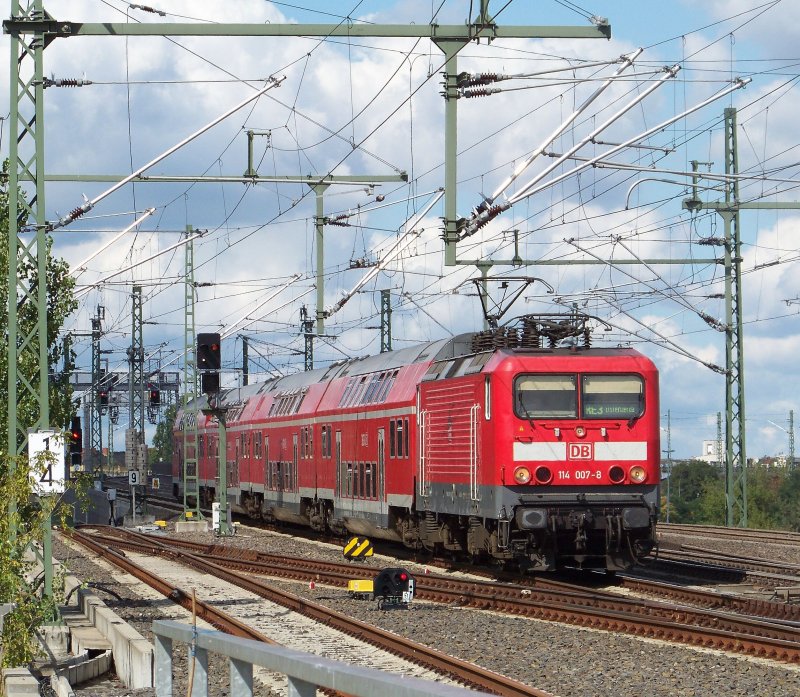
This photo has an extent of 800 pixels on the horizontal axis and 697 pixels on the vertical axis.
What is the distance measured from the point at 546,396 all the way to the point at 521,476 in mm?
1277

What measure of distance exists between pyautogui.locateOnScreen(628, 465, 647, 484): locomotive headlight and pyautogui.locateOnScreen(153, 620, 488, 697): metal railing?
13.4m

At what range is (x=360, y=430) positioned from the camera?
3069 centimetres

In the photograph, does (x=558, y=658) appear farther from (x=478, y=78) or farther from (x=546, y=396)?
(x=478, y=78)

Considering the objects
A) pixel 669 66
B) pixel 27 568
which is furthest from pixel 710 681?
pixel 669 66

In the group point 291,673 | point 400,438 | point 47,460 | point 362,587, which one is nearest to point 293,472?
point 400,438

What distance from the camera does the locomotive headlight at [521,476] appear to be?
21047 millimetres

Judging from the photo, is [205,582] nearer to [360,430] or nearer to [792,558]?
[360,430]

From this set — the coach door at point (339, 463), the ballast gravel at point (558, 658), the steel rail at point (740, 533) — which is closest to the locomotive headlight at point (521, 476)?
the ballast gravel at point (558, 658)

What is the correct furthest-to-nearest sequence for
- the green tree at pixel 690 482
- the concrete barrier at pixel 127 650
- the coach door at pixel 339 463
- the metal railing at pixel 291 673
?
1. the green tree at pixel 690 482
2. the coach door at pixel 339 463
3. the concrete barrier at pixel 127 650
4. the metal railing at pixel 291 673

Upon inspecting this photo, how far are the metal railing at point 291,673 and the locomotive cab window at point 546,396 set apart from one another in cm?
1277

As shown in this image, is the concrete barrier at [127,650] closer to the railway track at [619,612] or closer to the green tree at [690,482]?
the railway track at [619,612]

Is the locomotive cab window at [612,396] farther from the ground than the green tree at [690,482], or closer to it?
farther from the ground

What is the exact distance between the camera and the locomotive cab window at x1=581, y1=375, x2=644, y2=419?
21.6m

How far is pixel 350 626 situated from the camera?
17094mm
